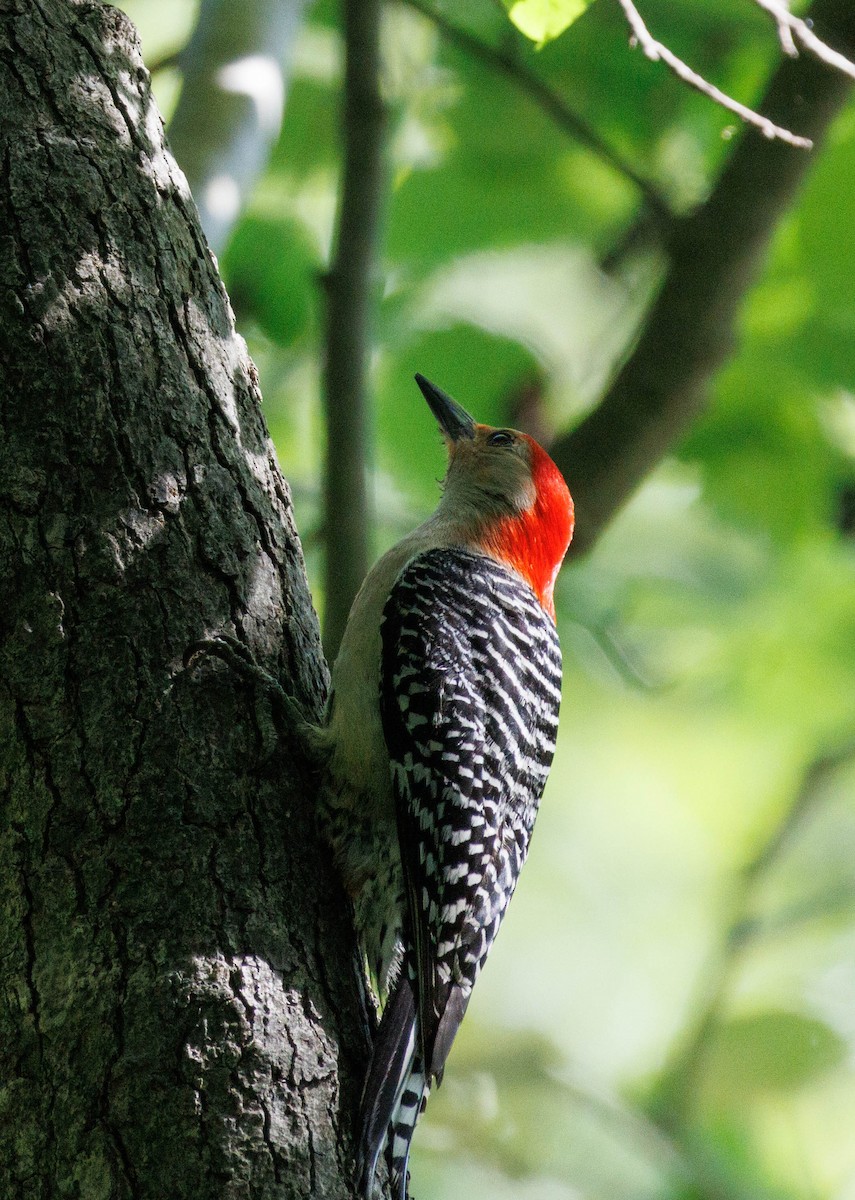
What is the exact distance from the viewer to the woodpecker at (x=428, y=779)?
10.7 ft

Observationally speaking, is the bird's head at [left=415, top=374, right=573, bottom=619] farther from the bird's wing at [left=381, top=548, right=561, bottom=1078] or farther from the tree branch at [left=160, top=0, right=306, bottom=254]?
the tree branch at [left=160, top=0, right=306, bottom=254]

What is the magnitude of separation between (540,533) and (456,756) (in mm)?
1487

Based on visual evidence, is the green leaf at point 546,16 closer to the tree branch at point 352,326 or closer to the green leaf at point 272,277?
the tree branch at point 352,326

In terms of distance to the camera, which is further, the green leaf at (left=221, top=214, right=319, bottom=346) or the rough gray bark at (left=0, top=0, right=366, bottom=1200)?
the green leaf at (left=221, top=214, right=319, bottom=346)

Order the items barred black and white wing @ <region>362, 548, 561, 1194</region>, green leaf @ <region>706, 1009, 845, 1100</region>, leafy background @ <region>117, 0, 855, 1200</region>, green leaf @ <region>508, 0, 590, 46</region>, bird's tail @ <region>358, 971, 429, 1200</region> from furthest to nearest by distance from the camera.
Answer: green leaf @ <region>706, 1009, 845, 1100</region>, leafy background @ <region>117, 0, 855, 1200</region>, barred black and white wing @ <region>362, 548, 561, 1194</region>, green leaf @ <region>508, 0, 590, 46</region>, bird's tail @ <region>358, 971, 429, 1200</region>

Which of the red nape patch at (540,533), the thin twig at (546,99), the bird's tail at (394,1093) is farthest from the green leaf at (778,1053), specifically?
the thin twig at (546,99)

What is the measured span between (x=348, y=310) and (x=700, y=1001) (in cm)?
563

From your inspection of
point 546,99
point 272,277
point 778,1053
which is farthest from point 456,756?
point 778,1053

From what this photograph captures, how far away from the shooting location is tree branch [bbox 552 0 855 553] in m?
4.81

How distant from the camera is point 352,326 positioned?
5.02m

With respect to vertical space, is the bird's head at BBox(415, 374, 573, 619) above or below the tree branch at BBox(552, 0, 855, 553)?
below

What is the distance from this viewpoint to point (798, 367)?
17.1 feet

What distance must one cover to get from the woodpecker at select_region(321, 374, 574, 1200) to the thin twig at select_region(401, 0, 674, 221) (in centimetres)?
164

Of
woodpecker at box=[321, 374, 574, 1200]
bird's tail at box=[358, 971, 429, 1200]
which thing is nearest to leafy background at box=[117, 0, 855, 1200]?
woodpecker at box=[321, 374, 574, 1200]
